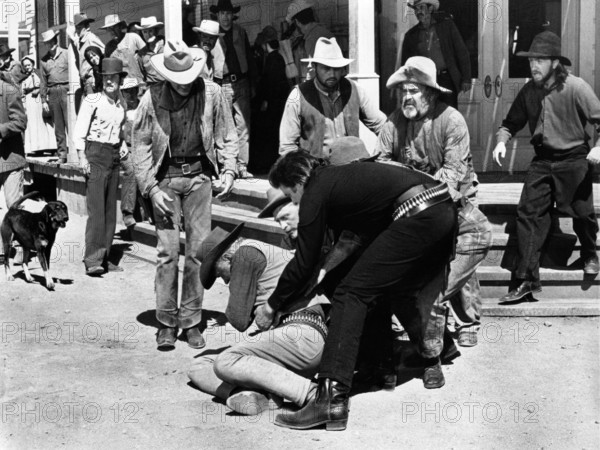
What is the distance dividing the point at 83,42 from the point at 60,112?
7.07 feet

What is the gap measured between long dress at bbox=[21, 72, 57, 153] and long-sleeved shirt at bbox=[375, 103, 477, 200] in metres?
12.3

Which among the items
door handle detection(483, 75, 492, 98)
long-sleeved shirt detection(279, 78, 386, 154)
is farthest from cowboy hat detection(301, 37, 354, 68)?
door handle detection(483, 75, 492, 98)

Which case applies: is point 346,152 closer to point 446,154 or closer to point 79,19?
point 446,154

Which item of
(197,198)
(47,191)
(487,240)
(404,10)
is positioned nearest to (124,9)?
(47,191)

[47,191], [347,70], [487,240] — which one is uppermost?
[347,70]

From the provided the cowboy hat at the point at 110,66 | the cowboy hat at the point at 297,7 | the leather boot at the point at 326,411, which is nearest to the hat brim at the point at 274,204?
the leather boot at the point at 326,411

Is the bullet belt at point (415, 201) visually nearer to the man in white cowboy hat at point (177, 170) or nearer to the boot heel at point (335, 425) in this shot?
the boot heel at point (335, 425)

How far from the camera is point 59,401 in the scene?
20.5ft

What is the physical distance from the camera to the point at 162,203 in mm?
7383

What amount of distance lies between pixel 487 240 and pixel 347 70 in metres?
3.70

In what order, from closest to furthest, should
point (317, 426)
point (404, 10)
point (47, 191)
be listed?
point (317, 426) < point (404, 10) < point (47, 191)

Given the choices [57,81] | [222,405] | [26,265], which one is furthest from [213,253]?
[57,81]

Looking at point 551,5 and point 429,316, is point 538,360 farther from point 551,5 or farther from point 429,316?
point 551,5

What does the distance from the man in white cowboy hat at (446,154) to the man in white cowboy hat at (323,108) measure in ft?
2.41
